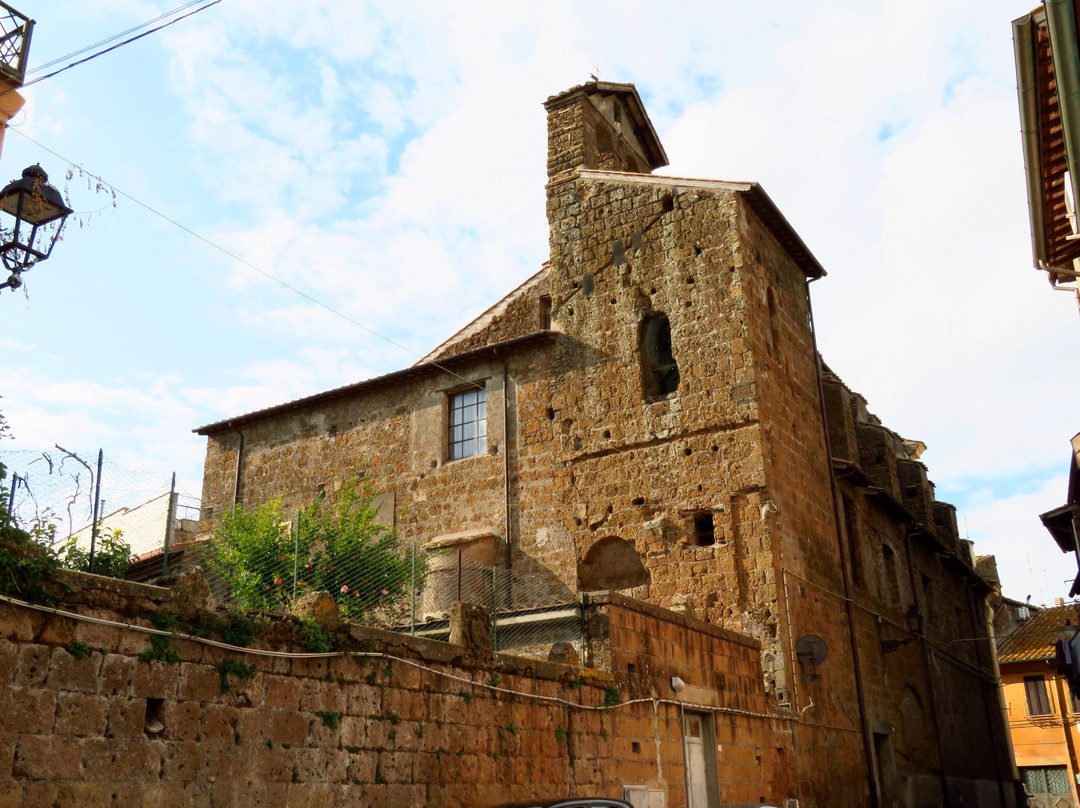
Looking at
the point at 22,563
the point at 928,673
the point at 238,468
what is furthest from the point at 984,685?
the point at 22,563

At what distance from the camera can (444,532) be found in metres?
18.3

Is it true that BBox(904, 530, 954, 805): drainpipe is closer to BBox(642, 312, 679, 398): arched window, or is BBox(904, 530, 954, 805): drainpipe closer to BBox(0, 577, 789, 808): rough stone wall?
BBox(642, 312, 679, 398): arched window

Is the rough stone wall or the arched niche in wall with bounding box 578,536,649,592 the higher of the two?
the arched niche in wall with bounding box 578,536,649,592

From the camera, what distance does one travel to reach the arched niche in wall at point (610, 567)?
54.3ft

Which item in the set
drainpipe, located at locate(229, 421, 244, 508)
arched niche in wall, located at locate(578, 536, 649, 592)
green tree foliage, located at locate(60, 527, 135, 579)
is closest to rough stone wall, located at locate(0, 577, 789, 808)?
green tree foliage, located at locate(60, 527, 135, 579)

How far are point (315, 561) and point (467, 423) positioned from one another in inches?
192

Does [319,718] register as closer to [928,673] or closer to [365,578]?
[365,578]

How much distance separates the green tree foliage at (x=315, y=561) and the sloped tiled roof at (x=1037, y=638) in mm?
25240

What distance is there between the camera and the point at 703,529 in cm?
1622

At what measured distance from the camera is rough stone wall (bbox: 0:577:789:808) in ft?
20.2

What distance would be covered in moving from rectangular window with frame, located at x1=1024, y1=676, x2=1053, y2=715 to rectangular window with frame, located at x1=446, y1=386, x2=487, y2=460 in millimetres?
25421

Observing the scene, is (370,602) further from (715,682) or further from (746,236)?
(746,236)

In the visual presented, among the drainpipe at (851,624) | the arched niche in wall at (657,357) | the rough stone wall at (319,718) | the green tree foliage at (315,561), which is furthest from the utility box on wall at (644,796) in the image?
the arched niche in wall at (657,357)

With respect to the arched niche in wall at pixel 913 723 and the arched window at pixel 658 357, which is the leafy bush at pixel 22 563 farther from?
the arched niche in wall at pixel 913 723
